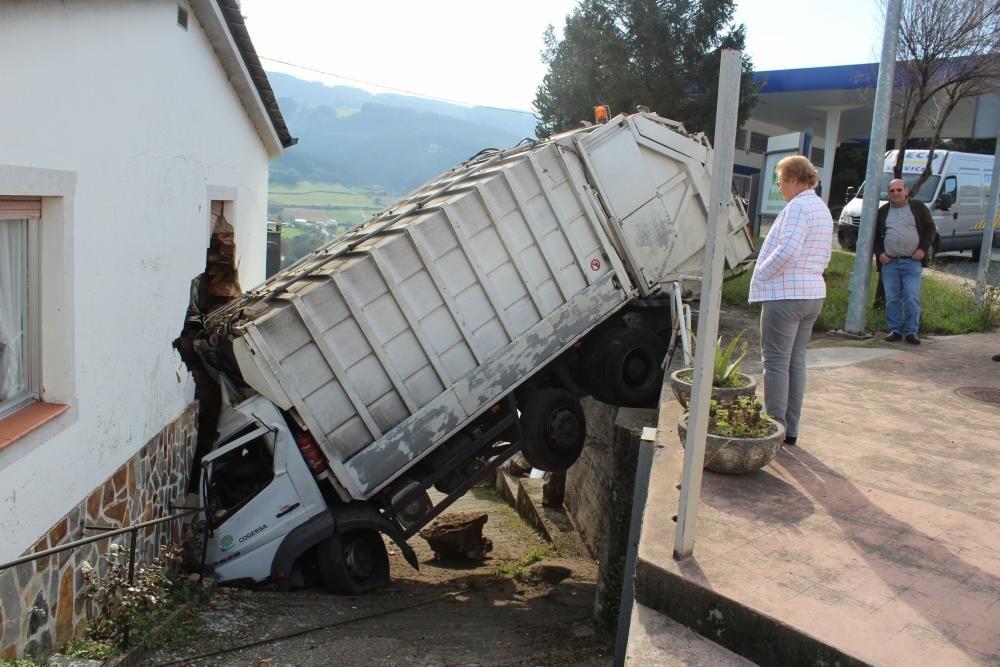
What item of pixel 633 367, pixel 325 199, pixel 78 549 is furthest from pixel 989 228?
pixel 325 199

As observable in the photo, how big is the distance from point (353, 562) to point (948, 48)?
10495 mm

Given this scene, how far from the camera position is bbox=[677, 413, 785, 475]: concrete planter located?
489cm

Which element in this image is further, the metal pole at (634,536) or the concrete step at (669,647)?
the metal pole at (634,536)

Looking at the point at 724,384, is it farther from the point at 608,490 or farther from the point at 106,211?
the point at 106,211

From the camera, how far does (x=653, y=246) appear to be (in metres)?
9.09

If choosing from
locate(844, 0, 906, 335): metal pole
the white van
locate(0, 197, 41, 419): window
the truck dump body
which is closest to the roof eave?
the truck dump body

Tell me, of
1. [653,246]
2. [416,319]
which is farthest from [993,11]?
[416,319]

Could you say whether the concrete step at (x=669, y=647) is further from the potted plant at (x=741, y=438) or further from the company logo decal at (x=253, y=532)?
the company logo decal at (x=253, y=532)

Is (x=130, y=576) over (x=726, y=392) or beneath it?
beneath

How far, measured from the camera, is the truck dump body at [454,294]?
7.00 m

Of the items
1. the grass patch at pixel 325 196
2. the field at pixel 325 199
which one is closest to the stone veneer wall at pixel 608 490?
the field at pixel 325 199

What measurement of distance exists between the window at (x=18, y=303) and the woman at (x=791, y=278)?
15.0 feet

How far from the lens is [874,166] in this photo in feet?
33.3

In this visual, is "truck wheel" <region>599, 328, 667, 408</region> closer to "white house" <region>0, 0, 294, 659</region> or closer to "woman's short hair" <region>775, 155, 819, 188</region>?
"woman's short hair" <region>775, 155, 819, 188</region>
